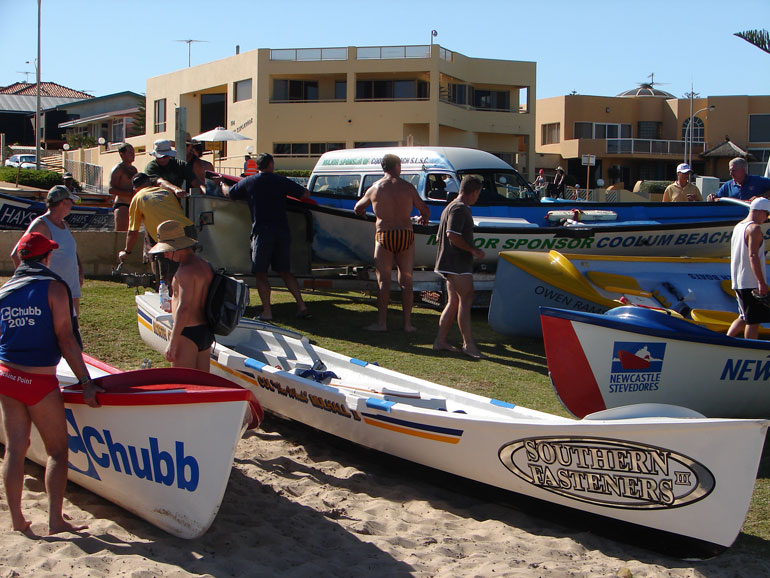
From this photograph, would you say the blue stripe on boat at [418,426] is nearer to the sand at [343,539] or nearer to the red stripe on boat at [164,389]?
the sand at [343,539]

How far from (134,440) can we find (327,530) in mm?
1226

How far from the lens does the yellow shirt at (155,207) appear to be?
28.8 ft

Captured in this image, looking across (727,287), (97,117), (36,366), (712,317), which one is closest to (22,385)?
(36,366)

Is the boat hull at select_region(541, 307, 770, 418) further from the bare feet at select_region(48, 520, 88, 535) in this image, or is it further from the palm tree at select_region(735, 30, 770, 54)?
the palm tree at select_region(735, 30, 770, 54)

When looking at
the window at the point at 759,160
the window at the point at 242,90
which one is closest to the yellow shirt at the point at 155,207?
the window at the point at 242,90

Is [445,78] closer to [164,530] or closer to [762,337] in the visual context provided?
[762,337]

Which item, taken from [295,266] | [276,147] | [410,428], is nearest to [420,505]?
[410,428]

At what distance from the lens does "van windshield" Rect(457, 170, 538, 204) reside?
485 inches

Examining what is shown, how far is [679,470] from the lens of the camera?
4.38 metres

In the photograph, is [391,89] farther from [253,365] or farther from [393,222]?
[253,365]

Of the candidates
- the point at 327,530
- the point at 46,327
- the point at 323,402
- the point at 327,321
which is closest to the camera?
the point at 46,327

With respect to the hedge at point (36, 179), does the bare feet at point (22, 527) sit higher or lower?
lower

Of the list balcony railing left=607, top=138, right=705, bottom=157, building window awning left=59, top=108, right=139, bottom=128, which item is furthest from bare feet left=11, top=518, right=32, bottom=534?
building window awning left=59, top=108, right=139, bottom=128

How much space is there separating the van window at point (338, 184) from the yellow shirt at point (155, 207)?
4258mm
